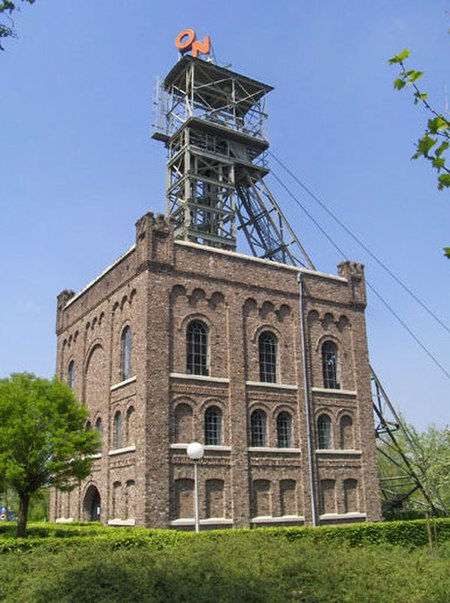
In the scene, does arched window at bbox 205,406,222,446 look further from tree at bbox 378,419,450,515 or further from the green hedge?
tree at bbox 378,419,450,515

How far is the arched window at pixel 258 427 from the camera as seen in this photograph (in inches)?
1026

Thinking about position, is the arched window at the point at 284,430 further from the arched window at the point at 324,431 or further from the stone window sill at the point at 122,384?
the stone window sill at the point at 122,384

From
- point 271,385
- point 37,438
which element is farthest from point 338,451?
point 37,438

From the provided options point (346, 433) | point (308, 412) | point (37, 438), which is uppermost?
point (308, 412)

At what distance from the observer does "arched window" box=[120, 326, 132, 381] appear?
26.4 meters

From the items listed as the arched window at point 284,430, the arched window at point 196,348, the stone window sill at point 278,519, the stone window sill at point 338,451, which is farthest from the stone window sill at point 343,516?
the arched window at point 196,348

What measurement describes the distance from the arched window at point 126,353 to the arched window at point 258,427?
18.5 ft

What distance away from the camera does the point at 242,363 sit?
26344 millimetres

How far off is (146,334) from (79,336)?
28.0 ft

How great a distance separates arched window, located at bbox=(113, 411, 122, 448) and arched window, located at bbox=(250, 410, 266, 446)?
5513 millimetres

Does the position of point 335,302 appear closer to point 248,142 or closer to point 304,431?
point 304,431

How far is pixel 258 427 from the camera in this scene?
1038 inches

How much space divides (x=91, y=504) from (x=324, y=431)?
36.9 ft

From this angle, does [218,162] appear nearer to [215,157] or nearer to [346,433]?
[215,157]
